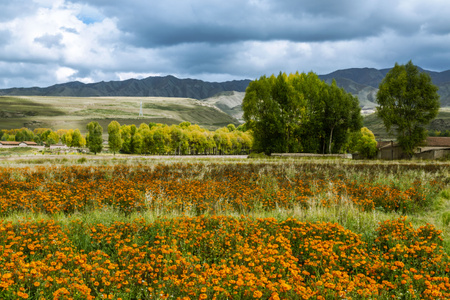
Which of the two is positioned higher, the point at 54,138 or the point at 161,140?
the point at 161,140

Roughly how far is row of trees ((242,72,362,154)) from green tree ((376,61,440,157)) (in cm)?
479

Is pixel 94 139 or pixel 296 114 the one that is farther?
pixel 94 139

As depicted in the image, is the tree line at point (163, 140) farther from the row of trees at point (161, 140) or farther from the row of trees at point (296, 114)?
the row of trees at point (296, 114)

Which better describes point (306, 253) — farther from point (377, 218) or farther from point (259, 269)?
point (377, 218)

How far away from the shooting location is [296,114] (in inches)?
1828

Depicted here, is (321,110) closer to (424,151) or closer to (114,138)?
(424,151)

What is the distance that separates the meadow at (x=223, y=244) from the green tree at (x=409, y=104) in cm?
3643

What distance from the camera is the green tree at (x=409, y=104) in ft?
152

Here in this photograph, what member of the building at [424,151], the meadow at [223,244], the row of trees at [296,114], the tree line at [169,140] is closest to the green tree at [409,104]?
the building at [424,151]

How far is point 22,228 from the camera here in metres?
6.81

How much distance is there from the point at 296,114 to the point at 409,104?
17241mm

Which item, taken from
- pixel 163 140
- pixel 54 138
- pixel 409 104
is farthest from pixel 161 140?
pixel 54 138

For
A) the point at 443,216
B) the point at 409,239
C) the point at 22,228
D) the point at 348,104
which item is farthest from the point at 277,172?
the point at 348,104

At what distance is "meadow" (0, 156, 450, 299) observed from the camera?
4.54 m
